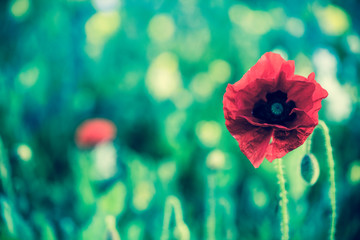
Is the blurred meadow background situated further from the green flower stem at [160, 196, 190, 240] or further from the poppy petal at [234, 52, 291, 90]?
the poppy petal at [234, 52, 291, 90]

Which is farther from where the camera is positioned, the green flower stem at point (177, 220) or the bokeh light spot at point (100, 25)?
the bokeh light spot at point (100, 25)

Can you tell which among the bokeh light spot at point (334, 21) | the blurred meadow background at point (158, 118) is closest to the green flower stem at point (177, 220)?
the blurred meadow background at point (158, 118)

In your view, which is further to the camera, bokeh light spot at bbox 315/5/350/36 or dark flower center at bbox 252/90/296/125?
bokeh light spot at bbox 315/5/350/36

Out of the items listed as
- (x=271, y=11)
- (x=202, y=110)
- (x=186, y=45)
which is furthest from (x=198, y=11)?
(x=202, y=110)

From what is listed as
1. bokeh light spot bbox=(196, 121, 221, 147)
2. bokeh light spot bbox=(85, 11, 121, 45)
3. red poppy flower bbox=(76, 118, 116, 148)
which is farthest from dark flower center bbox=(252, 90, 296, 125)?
bokeh light spot bbox=(85, 11, 121, 45)

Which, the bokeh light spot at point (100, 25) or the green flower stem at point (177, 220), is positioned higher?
the bokeh light spot at point (100, 25)

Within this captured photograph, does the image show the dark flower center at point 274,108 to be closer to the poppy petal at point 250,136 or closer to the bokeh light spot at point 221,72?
the poppy petal at point 250,136

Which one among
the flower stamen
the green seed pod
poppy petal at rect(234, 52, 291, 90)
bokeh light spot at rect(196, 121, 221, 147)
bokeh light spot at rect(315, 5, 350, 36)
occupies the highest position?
bokeh light spot at rect(315, 5, 350, 36)
